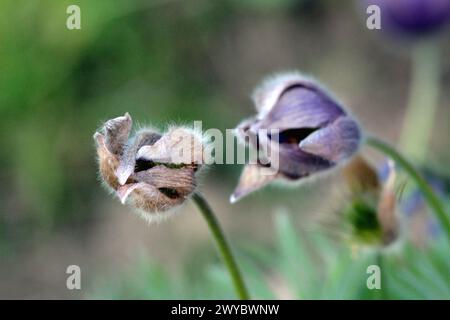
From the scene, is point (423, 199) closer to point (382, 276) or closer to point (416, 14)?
point (382, 276)

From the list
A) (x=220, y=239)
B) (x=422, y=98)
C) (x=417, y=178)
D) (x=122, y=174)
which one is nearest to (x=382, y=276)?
(x=417, y=178)

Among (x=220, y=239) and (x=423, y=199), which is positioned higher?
(x=423, y=199)

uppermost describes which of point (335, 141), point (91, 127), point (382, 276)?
point (91, 127)

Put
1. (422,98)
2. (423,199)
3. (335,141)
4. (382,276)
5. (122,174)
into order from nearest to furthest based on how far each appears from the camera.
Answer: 1. (122,174)
2. (335,141)
3. (382,276)
4. (423,199)
5. (422,98)

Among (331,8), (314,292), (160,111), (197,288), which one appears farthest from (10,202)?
(314,292)

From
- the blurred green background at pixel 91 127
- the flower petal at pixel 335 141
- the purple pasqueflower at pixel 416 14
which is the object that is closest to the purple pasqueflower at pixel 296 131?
the flower petal at pixel 335 141

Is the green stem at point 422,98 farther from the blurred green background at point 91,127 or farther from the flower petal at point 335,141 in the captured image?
the flower petal at point 335,141

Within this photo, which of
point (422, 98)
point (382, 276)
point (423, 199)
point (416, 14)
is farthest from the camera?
point (422, 98)
